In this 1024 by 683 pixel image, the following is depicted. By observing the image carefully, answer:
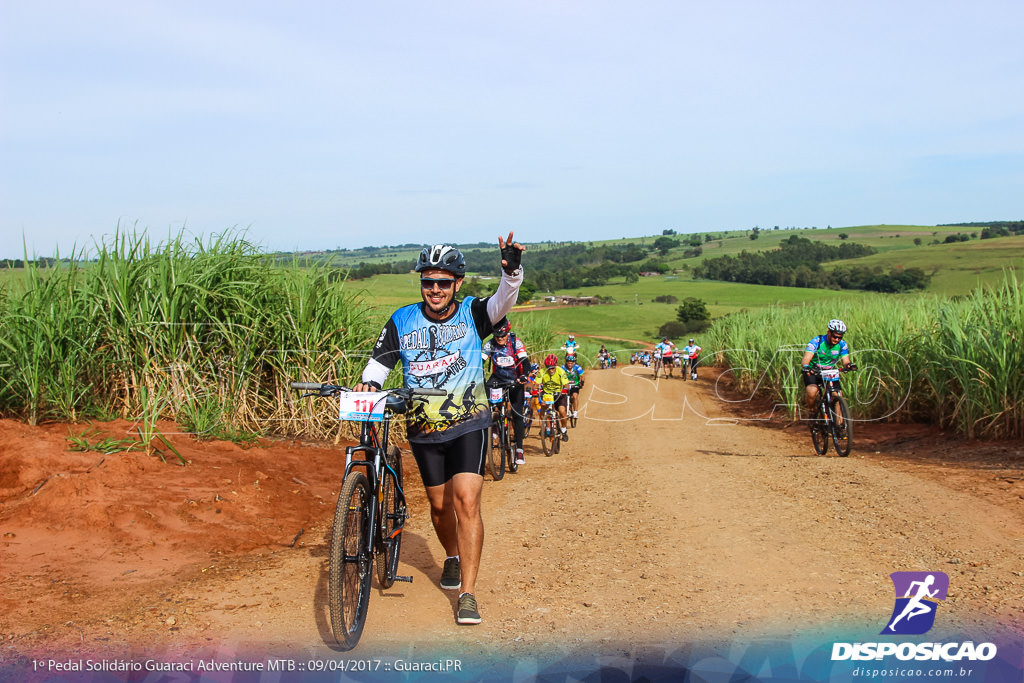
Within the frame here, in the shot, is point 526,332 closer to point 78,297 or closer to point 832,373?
point 832,373

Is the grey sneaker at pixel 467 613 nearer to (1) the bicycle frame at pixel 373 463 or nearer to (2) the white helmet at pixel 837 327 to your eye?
(1) the bicycle frame at pixel 373 463

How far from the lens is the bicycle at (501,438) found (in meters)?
9.87

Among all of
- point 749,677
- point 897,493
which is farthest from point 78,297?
point 897,493

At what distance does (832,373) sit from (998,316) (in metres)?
2.63

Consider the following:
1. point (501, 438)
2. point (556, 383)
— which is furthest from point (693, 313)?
point (501, 438)

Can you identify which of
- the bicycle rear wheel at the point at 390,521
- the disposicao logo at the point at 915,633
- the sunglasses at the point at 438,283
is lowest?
the disposicao logo at the point at 915,633

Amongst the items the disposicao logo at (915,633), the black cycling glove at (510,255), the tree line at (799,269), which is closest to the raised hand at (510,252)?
the black cycling glove at (510,255)

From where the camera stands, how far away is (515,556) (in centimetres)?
596

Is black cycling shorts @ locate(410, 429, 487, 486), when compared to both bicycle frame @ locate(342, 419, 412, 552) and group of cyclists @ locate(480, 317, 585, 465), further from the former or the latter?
group of cyclists @ locate(480, 317, 585, 465)

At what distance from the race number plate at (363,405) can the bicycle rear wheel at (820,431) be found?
907 cm

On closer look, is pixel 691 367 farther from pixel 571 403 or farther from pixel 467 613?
pixel 467 613

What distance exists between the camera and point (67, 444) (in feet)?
22.5

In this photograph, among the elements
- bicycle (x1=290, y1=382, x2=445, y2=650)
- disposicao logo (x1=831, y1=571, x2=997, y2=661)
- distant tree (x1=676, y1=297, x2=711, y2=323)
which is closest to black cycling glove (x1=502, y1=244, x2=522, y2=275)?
bicycle (x1=290, y1=382, x2=445, y2=650)

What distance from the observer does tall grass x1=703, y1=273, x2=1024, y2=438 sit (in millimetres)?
10617
